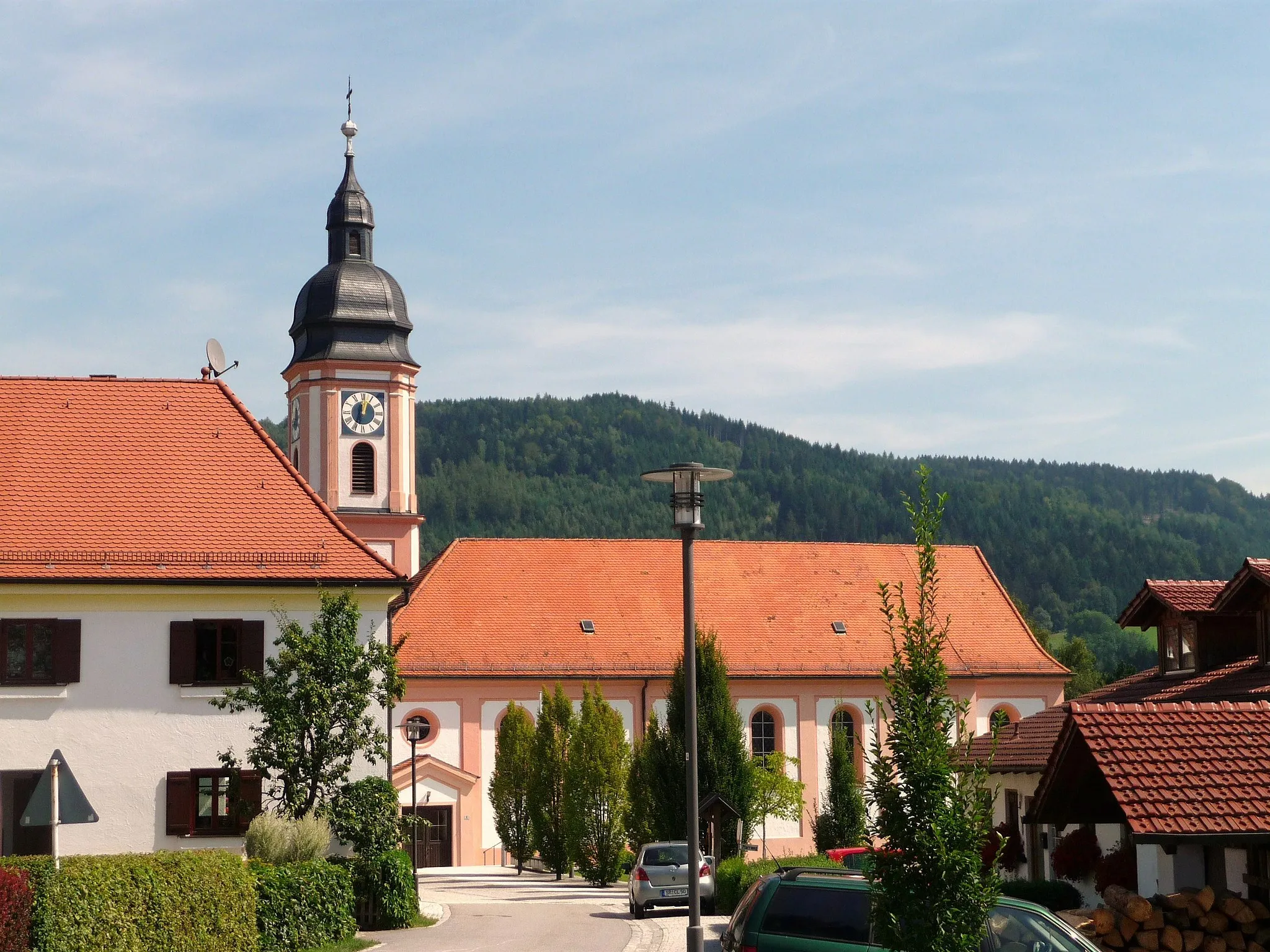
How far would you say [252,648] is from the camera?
28.6m

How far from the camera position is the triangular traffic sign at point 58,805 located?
1900cm

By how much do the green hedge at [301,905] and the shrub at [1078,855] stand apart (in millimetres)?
11101

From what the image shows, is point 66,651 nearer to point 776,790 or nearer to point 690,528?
point 690,528

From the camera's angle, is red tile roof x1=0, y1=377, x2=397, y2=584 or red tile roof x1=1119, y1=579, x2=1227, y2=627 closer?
red tile roof x1=1119, y1=579, x2=1227, y2=627

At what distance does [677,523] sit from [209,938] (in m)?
8.43

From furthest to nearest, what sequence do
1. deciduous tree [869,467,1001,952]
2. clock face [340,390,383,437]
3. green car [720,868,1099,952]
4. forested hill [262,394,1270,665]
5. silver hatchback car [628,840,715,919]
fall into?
1. forested hill [262,394,1270,665]
2. clock face [340,390,383,437]
3. silver hatchback car [628,840,715,919]
4. green car [720,868,1099,952]
5. deciduous tree [869,467,1001,952]

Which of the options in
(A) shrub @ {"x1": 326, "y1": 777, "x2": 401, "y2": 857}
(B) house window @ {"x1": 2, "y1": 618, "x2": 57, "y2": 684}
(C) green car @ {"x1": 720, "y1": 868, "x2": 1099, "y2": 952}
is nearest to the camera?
(C) green car @ {"x1": 720, "y1": 868, "x2": 1099, "y2": 952}

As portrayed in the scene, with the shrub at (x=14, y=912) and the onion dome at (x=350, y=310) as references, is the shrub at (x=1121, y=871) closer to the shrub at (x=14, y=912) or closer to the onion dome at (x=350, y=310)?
the shrub at (x=14, y=912)

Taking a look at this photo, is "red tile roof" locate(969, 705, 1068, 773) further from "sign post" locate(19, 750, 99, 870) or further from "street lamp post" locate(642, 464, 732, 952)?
"sign post" locate(19, 750, 99, 870)

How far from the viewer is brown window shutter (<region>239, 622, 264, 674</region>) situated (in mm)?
28453

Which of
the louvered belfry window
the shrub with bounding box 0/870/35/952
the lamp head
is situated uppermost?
the louvered belfry window

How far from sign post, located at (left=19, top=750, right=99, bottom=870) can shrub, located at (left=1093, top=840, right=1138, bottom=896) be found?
13057mm

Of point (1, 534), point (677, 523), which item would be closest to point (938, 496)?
point (677, 523)

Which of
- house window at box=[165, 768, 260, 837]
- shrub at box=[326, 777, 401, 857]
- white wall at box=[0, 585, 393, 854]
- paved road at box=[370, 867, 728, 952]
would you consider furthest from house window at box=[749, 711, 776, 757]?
house window at box=[165, 768, 260, 837]
